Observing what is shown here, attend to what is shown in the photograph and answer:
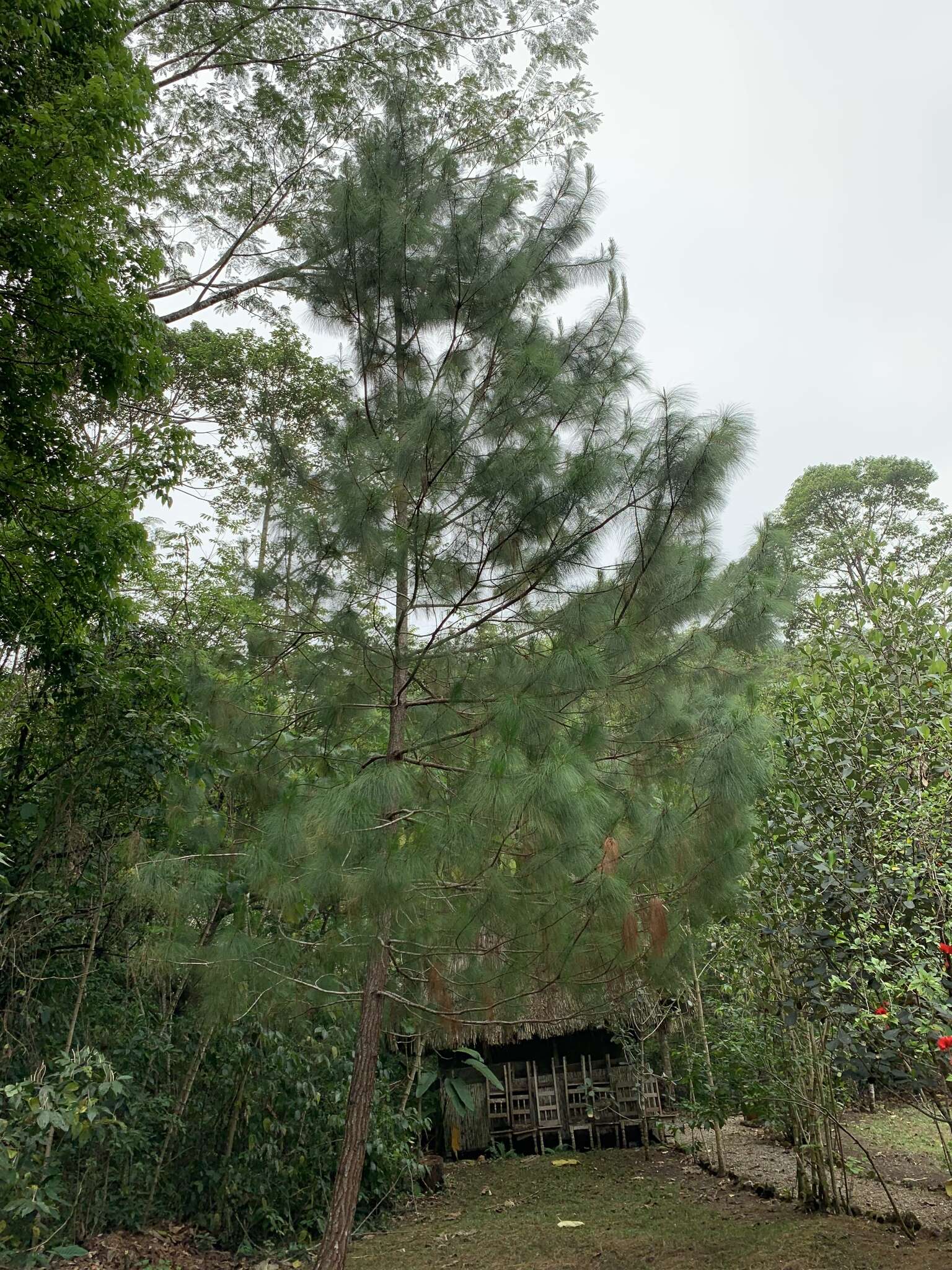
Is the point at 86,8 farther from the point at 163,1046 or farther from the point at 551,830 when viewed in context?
the point at 163,1046

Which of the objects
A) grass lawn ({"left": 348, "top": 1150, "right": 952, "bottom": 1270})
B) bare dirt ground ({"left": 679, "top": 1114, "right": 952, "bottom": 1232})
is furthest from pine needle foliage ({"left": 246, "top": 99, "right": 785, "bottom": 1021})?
bare dirt ground ({"left": 679, "top": 1114, "right": 952, "bottom": 1232})

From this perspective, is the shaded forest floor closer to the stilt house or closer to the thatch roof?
the stilt house

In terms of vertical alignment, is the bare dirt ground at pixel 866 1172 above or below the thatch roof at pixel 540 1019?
below

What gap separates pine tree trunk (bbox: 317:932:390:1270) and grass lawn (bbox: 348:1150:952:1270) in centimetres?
103

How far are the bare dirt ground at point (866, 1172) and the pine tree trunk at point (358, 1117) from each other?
2.26m

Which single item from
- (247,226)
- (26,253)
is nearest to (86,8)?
(26,253)

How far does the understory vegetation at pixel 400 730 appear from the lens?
3322 mm

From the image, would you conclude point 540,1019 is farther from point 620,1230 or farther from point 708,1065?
point 708,1065

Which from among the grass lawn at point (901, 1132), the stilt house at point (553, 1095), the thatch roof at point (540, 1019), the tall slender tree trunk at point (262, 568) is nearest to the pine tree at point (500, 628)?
the thatch roof at point (540, 1019)

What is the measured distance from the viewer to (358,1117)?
3721mm

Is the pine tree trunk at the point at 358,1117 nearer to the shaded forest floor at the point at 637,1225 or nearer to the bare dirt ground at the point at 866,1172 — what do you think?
the shaded forest floor at the point at 637,1225

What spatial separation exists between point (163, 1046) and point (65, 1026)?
52 centimetres

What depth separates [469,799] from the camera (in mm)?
3148

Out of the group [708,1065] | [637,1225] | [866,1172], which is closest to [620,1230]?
[637,1225]
